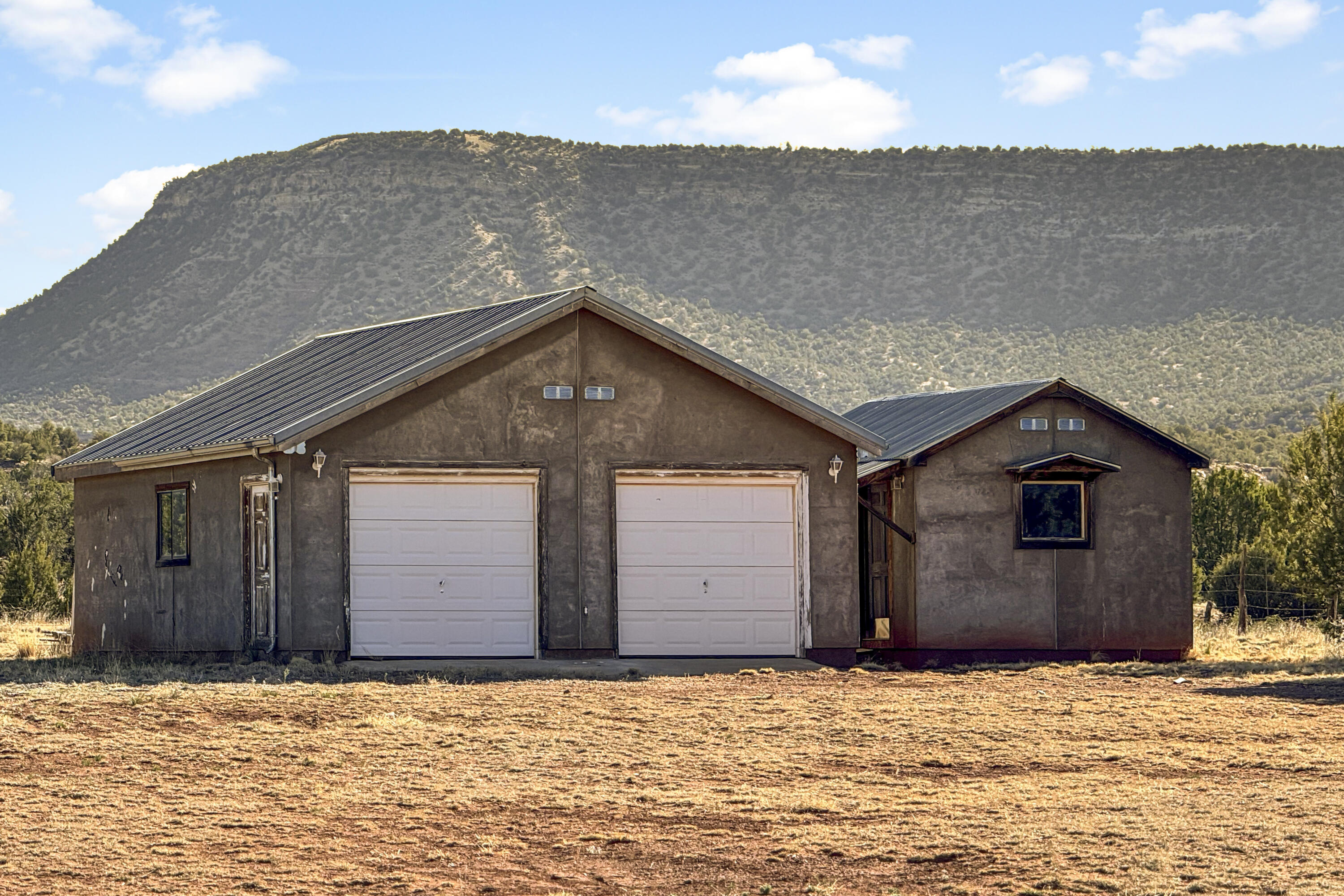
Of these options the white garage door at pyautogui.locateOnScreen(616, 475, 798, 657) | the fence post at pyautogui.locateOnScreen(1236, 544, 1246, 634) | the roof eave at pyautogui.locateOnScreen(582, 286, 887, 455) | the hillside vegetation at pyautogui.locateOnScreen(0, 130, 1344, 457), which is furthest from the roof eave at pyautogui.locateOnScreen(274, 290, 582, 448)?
the hillside vegetation at pyautogui.locateOnScreen(0, 130, 1344, 457)

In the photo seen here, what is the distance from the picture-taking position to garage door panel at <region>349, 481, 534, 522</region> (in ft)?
59.8

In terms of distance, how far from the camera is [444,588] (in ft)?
60.8

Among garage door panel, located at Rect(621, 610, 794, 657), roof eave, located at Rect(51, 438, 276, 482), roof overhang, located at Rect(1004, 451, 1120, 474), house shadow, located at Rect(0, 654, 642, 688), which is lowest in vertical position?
house shadow, located at Rect(0, 654, 642, 688)

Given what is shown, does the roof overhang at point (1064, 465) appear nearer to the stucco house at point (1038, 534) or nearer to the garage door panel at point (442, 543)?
the stucco house at point (1038, 534)

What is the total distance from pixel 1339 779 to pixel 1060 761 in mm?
1954

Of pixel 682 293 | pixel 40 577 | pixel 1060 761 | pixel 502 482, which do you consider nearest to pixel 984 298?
pixel 682 293

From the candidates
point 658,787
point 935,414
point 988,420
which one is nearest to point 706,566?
point 988,420

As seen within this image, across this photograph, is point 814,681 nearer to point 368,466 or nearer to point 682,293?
point 368,466

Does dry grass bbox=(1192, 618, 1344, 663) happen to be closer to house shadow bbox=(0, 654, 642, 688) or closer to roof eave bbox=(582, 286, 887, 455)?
roof eave bbox=(582, 286, 887, 455)

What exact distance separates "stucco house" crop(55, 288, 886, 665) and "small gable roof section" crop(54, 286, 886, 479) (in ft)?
0.15

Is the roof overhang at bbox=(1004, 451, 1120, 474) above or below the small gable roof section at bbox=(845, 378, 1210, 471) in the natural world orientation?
below

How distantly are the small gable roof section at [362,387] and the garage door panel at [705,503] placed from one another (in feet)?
3.39

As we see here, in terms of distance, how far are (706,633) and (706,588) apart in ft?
1.74

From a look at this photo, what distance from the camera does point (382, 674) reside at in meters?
16.8
